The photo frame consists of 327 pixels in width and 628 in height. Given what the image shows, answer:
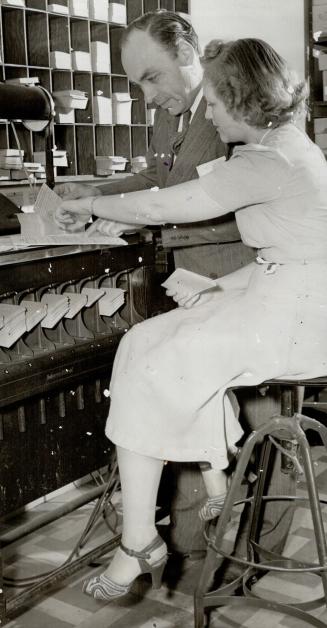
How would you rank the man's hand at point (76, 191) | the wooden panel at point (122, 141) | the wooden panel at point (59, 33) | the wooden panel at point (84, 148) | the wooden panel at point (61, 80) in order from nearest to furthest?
the man's hand at point (76, 191) → the wooden panel at point (59, 33) → the wooden panel at point (61, 80) → the wooden panel at point (84, 148) → the wooden panel at point (122, 141)

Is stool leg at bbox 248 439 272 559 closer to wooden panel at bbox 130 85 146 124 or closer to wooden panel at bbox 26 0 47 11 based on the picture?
wooden panel at bbox 26 0 47 11

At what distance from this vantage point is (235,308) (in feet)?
7.27

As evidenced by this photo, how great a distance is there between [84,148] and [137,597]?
3.40m

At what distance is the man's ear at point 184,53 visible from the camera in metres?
2.71

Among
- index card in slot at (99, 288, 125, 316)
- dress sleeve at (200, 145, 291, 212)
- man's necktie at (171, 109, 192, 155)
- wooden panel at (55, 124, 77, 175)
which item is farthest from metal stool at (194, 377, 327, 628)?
wooden panel at (55, 124, 77, 175)

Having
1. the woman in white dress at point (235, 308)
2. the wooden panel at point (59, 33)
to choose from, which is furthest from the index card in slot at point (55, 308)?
the wooden panel at point (59, 33)

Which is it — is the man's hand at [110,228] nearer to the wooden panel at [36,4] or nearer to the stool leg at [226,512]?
the stool leg at [226,512]

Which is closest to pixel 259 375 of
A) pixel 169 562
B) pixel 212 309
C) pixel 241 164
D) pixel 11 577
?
pixel 212 309

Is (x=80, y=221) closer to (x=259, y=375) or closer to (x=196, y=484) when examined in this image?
(x=259, y=375)

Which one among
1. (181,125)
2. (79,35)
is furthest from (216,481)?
(79,35)

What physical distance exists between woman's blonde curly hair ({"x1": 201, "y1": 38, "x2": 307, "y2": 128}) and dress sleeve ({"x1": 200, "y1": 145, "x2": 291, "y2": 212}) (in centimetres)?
12

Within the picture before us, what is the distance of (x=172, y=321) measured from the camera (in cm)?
228

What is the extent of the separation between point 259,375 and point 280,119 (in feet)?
2.35

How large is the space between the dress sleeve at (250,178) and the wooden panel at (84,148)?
11.0 ft
